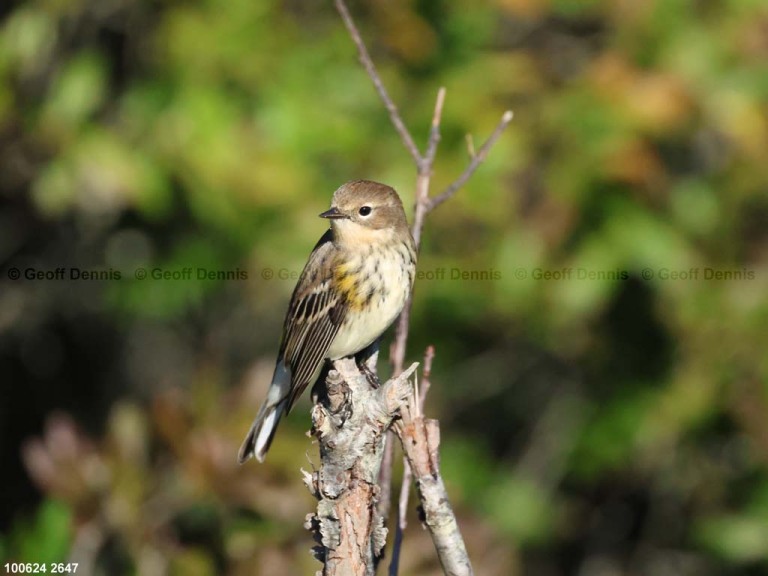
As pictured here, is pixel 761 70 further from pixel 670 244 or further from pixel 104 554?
pixel 104 554

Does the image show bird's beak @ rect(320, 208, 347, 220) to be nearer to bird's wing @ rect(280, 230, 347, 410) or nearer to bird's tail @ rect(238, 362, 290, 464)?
bird's wing @ rect(280, 230, 347, 410)

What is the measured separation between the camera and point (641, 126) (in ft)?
18.9

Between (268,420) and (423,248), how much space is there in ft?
5.77

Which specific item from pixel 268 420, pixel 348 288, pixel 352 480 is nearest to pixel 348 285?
pixel 348 288

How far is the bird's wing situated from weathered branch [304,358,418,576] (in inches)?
71.4

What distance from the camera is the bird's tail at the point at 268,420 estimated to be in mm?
5039

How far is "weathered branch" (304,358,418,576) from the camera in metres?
2.83

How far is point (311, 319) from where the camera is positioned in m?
5.07

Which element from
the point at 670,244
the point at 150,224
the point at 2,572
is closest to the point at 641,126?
the point at 670,244

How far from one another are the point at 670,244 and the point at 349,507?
11.5 ft

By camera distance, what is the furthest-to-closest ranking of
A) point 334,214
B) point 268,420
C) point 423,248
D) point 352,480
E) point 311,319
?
point 423,248 → point 268,420 → point 311,319 → point 334,214 → point 352,480

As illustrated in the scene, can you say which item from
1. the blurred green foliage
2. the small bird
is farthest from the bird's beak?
the blurred green foliage

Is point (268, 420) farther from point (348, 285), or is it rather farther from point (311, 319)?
point (348, 285)

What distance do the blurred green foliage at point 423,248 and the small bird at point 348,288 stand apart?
287 millimetres
